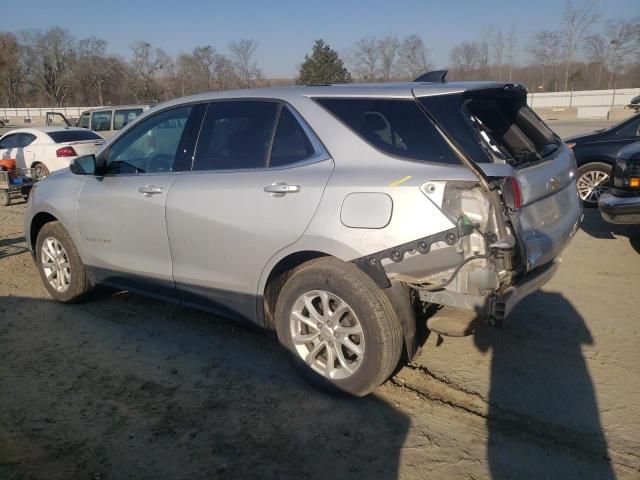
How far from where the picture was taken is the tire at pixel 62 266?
486 cm

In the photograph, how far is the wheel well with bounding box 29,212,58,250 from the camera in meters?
5.12

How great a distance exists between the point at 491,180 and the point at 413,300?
2.88ft

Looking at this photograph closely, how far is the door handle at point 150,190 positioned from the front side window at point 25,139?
1007cm

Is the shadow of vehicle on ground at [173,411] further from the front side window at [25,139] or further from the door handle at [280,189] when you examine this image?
the front side window at [25,139]

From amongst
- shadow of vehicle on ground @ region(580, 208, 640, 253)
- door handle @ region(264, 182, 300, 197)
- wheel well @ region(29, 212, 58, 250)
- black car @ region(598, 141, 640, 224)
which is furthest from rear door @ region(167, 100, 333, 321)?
shadow of vehicle on ground @ region(580, 208, 640, 253)

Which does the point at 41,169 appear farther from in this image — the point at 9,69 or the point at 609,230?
the point at 9,69

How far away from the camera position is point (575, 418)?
3.10m

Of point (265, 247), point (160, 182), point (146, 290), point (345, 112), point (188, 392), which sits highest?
point (345, 112)

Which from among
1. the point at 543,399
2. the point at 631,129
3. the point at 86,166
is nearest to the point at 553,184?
the point at 543,399

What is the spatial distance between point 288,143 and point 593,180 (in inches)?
271

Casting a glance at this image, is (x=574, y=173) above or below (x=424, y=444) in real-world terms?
above

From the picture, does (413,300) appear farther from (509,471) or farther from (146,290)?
(146,290)

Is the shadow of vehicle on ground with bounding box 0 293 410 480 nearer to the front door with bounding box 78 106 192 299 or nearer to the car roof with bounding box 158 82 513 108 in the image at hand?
the front door with bounding box 78 106 192 299

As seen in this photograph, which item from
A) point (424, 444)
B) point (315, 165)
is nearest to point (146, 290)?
point (315, 165)
